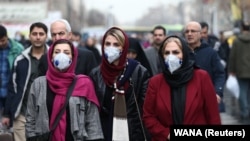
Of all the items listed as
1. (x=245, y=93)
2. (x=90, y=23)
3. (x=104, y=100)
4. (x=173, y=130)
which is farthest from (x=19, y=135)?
(x=90, y=23)

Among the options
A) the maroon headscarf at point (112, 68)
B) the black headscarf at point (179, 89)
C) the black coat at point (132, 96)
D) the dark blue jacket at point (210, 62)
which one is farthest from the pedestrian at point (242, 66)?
the black headscarf at point (179, 89)

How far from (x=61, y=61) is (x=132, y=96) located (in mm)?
917

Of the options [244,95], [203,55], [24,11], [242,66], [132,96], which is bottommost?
[244,95]

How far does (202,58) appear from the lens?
872cm

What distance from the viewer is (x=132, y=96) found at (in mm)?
6574

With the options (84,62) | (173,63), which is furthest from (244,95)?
(173,63)

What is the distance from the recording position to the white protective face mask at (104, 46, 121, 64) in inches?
256

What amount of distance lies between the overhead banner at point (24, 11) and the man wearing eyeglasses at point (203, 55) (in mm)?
15949

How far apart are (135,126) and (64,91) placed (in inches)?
35.2

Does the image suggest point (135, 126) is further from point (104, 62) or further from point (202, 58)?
point (202, 58)

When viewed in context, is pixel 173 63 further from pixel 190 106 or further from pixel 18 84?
pixel 18 84

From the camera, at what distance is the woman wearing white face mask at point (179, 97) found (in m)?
5.79

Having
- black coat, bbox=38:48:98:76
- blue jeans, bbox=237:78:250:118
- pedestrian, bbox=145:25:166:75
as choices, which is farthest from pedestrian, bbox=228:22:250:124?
black coat, bbox=38:48:98:76

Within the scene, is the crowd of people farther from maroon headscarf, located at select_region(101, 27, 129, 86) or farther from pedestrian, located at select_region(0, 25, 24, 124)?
pedestrian, located at select_region(0, 25, 24, 124)
